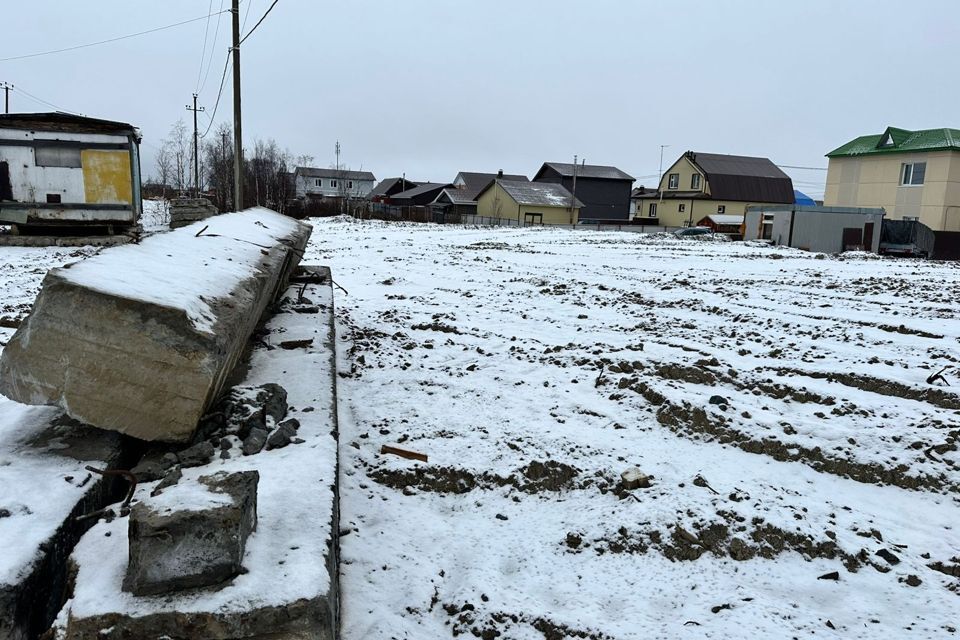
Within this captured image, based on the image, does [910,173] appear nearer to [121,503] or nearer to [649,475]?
[649,475]

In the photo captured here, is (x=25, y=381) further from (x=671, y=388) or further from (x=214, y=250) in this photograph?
(x=671, y=388)

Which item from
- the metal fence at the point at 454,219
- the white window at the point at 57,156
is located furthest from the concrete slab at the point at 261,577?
the metal fence at the point at 454,219

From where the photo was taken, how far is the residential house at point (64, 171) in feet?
44.6

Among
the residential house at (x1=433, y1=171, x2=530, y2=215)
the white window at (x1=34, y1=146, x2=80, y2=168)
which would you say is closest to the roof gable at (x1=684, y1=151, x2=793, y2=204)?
the residential house at (x1=433, y1=171, x2=530, y2=215)

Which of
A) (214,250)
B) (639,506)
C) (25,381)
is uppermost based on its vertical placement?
(214,250)

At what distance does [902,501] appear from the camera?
3.72 meters

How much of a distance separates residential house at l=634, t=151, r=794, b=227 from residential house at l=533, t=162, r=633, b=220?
12.3ft

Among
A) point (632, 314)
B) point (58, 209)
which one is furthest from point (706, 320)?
point (58, 209)

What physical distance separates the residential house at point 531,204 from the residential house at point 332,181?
3186 cm

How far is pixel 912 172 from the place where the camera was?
30.2m

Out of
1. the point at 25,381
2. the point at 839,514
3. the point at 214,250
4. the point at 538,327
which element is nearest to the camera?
the point at 25,381

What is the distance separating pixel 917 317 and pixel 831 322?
1.32 m

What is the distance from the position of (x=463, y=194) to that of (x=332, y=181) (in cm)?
2720

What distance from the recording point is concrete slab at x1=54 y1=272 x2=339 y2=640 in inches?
76.6
